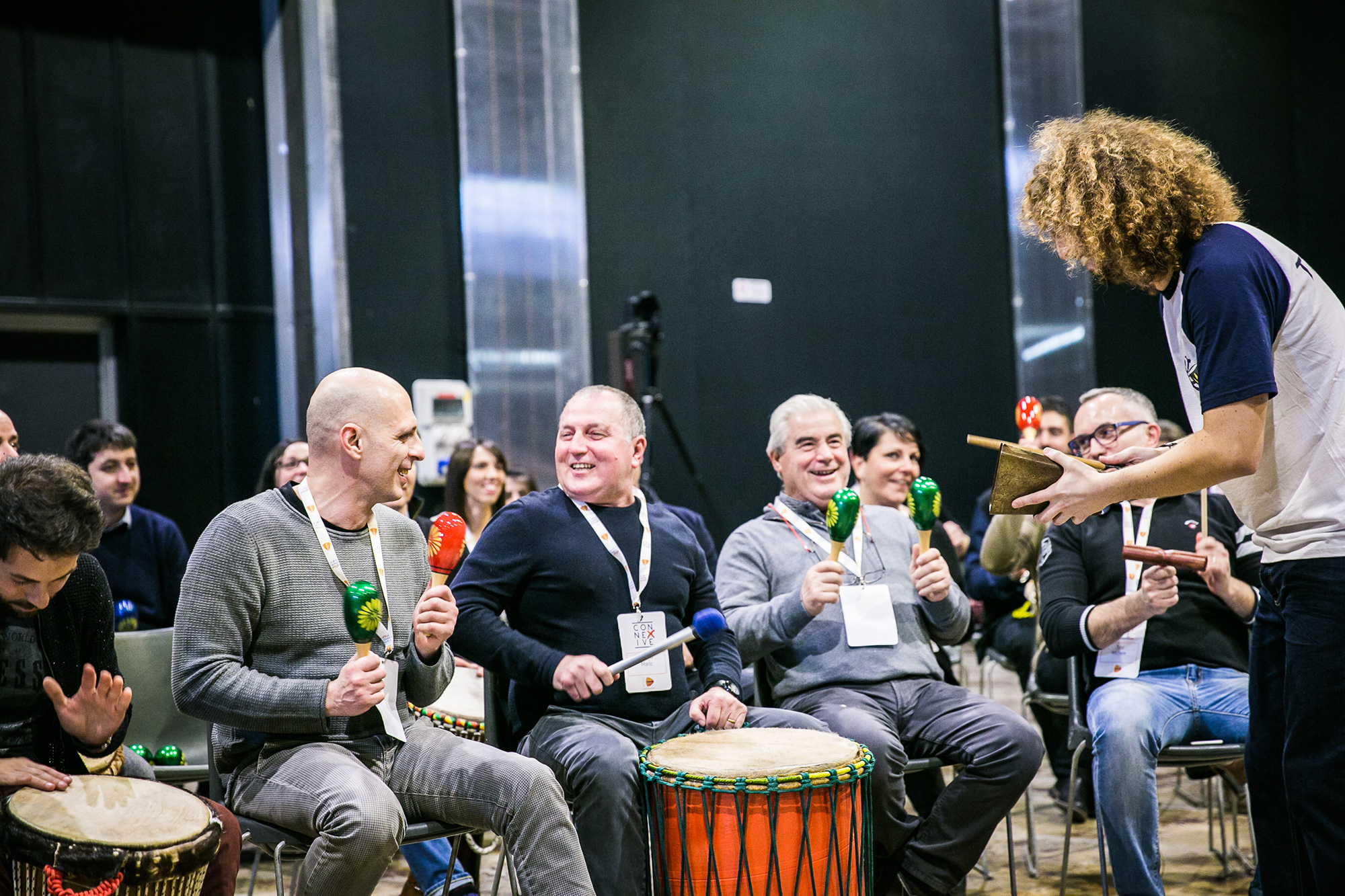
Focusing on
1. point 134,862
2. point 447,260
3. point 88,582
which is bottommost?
point 134,862

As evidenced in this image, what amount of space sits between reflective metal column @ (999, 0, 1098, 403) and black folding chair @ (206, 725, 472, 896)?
6.32 metres

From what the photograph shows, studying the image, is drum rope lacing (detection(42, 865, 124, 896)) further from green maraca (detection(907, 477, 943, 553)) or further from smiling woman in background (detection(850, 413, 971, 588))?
smiling woman in background (detection(850, 413, 971, 588))

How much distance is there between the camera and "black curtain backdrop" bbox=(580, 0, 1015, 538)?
23.4 feet

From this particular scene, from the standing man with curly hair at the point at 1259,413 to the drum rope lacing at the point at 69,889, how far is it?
1.59 metres

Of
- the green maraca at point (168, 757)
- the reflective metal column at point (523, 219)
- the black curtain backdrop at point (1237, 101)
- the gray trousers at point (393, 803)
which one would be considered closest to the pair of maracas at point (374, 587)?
the gray trousers at point (393, 803)

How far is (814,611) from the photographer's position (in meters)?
2.92

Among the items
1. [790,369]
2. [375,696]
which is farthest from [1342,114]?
[375,696]

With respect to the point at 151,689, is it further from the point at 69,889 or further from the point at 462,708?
the point at 69,889

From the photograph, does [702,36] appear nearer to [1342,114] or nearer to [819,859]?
[1342,114]

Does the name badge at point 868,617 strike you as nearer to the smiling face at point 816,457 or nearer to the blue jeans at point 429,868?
the smiling face at point 816,457

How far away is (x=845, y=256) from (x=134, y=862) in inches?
256

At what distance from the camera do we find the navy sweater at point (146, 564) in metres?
4.34

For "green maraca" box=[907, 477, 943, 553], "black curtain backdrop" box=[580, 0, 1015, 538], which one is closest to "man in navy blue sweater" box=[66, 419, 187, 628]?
"green maraca" box=[907, 477, 943, 553]

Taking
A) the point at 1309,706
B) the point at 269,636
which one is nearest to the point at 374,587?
the point at 269,636
